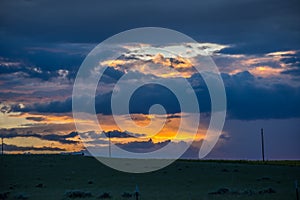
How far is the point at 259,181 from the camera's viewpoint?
181 feet

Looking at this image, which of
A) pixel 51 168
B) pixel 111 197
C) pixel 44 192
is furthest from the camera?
pixel 51 168

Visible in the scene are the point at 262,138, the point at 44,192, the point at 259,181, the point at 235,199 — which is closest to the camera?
the point at 235,199

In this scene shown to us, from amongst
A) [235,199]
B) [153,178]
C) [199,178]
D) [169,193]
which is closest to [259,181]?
[199,178]

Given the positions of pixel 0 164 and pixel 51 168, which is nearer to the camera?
pixel 51 168

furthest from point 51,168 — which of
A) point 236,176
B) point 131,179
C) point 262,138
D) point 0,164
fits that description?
point 262,138

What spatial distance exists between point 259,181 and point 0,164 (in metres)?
39.1

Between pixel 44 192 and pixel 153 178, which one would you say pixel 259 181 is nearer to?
pixel 153 178

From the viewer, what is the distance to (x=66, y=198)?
127ft

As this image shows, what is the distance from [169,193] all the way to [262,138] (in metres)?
69.3

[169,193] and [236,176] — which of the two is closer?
[169,193]

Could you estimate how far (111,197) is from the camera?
1523 inches

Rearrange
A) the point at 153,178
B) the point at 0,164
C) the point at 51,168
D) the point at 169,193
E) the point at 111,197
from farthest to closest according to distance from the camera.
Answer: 1. the point at 0,164
2. the point at 51,168
3. the point at 153,178
4. the point at 169,193
5. the point at 111,197

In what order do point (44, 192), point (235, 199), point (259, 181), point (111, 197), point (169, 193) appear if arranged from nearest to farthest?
point (235, 199) → point (111, 197) → point (169, 193) → point (44, 192) → point (259, 181)

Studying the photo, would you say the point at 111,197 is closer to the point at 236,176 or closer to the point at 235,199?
the point at 235,199
